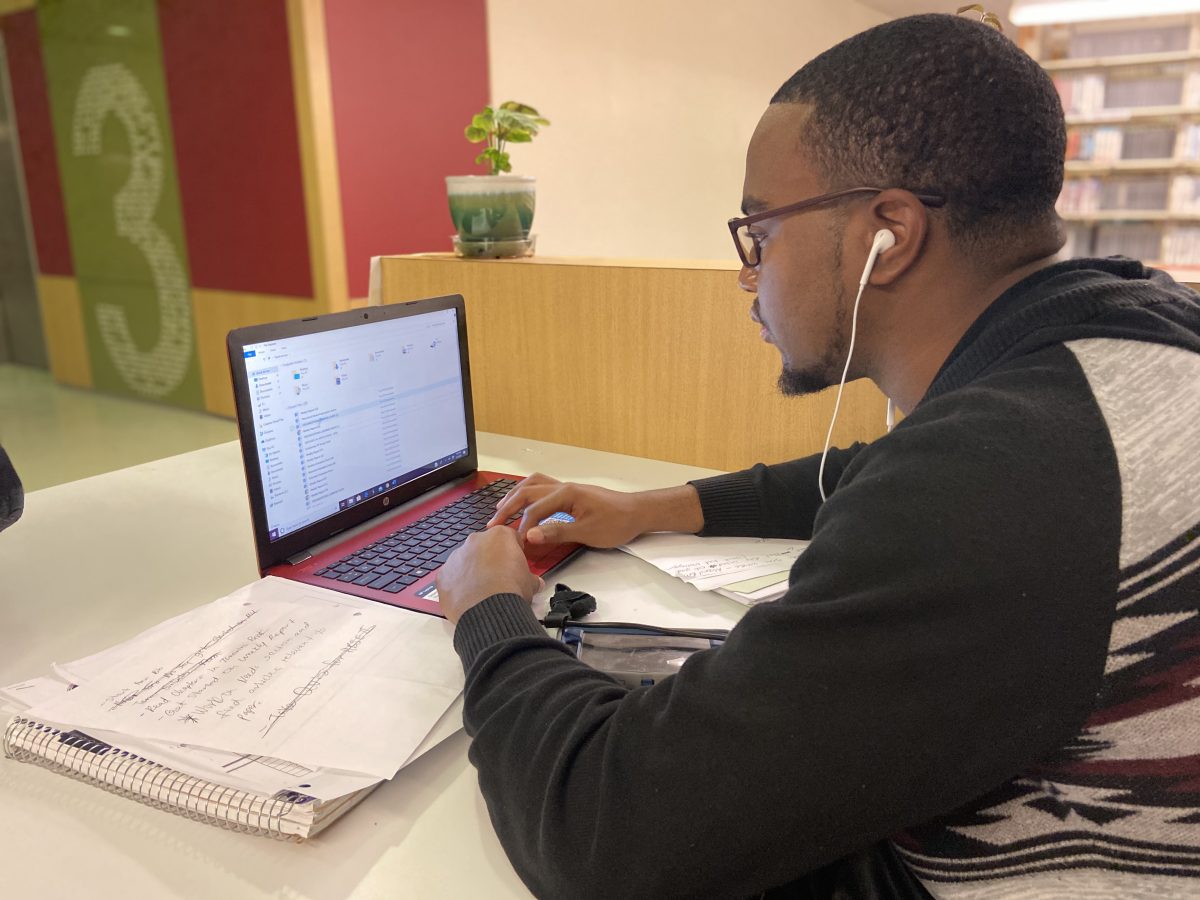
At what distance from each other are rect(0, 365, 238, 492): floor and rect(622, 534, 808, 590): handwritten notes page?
2.78 meters

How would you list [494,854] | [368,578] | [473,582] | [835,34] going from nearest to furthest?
[494,854] → [473,582] → [368,578] → [835,34]

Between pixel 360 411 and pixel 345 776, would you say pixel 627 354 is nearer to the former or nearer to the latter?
pixel 360 411

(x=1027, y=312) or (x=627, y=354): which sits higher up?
(x=1027, y=312)

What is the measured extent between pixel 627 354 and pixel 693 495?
43cm

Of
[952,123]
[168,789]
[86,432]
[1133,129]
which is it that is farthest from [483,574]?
[1133,129]

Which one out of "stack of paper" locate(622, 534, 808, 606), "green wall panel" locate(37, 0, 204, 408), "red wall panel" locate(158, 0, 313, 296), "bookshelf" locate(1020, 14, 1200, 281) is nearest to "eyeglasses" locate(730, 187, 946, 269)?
"stack of paper" locate(622, 534, 808, 606)

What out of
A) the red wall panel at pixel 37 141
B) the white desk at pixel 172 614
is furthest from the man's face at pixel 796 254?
the red wall panel at pixel 37 141

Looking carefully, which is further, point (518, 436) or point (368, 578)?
point (518, 436)

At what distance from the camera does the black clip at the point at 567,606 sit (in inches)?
33.0

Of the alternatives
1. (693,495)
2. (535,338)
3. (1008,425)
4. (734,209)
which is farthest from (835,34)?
(1008,425)

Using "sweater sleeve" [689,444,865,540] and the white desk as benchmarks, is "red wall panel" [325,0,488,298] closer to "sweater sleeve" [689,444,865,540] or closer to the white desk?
the white desk

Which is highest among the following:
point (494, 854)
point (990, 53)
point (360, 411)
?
point (990, 53)

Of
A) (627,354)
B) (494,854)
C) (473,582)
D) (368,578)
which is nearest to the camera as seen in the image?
(494,854)

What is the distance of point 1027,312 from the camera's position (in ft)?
1.89
